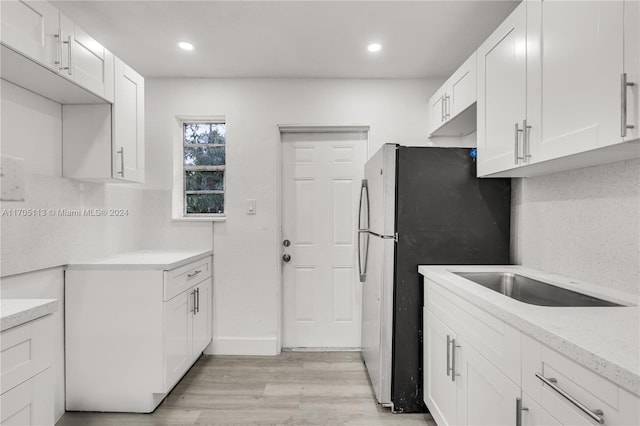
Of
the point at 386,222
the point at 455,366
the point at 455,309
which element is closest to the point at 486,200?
the point at 386,222

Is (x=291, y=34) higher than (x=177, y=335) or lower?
higher

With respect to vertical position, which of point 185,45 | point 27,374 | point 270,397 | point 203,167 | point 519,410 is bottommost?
point 270,397

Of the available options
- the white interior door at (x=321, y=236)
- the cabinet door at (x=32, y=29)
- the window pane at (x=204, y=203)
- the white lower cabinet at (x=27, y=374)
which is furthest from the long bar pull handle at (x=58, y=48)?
the white interior door at (x=321, y=236)

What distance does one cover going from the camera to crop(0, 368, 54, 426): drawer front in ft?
3.41

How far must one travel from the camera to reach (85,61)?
1.94 meters

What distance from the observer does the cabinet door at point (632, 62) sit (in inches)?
40.2

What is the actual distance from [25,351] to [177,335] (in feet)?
4.29

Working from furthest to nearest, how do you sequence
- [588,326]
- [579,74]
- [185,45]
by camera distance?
[185,45], [579,74], [588,326]

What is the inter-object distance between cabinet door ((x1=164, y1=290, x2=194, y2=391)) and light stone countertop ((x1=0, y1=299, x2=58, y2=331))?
3.25 feet

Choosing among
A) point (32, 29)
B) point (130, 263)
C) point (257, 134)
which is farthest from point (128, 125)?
point (257, 134)

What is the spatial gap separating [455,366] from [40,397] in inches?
66.9

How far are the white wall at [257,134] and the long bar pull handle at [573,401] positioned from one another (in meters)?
2.40

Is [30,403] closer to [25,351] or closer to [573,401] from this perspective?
[25,351]

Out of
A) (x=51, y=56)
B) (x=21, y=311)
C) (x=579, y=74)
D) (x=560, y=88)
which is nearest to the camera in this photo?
(x=21, y=311)
